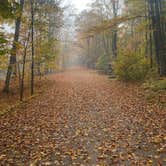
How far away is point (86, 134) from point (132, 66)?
11143 mm

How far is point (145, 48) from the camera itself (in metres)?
26.3

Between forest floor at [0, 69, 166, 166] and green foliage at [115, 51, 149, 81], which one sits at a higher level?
green foliage at [115, 51, 149, 81]

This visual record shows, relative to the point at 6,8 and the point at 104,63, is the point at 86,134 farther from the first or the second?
the point at 104,63

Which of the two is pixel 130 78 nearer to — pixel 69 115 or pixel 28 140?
pixel 69 115

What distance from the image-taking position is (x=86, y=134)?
7305 mm

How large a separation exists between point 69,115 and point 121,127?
102 inches

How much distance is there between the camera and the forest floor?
5578 mm

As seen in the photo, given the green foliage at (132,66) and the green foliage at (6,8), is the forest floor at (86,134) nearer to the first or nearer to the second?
the green foliage at (6,8)

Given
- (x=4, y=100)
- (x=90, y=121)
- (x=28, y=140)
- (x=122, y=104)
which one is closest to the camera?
(x=28, y=140)

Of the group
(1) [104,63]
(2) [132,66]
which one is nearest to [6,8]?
(2) [132,66]

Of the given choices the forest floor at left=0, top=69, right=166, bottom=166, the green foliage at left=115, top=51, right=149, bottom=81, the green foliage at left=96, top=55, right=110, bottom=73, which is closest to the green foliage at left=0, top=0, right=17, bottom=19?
the forest floor at left=0, top=69, right=166, bottom=166

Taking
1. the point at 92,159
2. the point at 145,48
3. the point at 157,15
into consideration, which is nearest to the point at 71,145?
the point at 92,159

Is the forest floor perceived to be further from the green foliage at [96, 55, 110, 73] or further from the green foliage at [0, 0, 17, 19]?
the green foliage at [96, 55, 110, 73]

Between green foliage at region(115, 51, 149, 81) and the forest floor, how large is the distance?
616 cm
